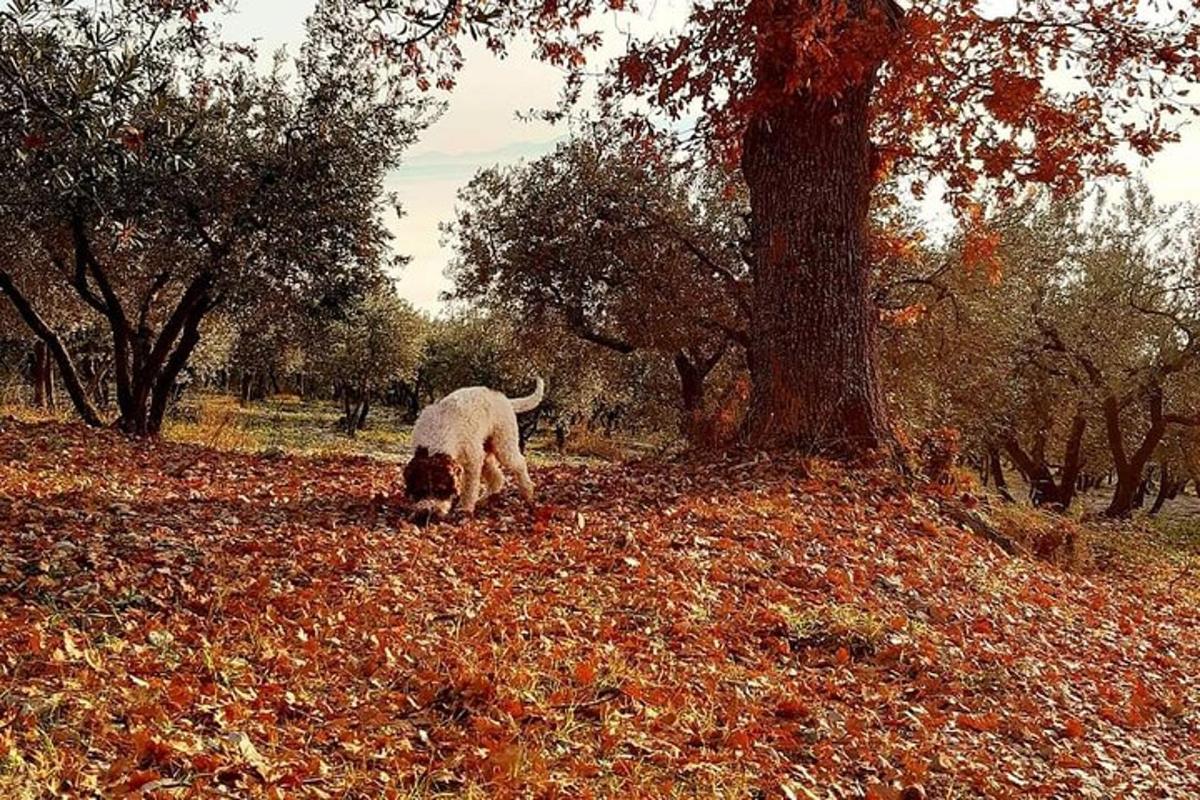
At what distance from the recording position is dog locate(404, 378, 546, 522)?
775 cm

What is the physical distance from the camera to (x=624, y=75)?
35.9 ft

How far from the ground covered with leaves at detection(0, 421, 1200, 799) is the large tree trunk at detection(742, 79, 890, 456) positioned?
148 cm

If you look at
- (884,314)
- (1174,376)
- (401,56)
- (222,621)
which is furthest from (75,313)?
(1174,376)

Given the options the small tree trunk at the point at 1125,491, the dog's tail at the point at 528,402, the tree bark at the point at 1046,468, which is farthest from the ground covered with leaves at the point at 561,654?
the small tree trunk at the point at 1125,491

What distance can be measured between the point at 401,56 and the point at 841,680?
28.7 ft

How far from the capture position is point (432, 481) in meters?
7.74

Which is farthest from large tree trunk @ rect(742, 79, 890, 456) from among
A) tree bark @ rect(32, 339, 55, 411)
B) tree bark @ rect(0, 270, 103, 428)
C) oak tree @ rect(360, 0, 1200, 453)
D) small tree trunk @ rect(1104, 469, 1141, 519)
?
tree bark @ rect(32, 339, 55, 411)

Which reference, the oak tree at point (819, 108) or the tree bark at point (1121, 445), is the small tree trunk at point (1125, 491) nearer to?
the tree bark at point (1121, 445)

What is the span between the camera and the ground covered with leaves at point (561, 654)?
369 cm

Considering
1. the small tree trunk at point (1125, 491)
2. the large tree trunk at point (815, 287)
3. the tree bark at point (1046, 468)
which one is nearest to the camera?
the large tree trunk at point (815, 287)

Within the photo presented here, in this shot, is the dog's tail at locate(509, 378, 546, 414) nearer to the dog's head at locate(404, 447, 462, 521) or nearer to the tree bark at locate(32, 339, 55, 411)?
the dog's head at locate(404, 447, 462, 521)

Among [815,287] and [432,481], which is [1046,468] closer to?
[815,287]

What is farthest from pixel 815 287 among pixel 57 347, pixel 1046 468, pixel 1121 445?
pixel 1046 468

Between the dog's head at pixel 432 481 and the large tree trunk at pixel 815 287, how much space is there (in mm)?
4182
